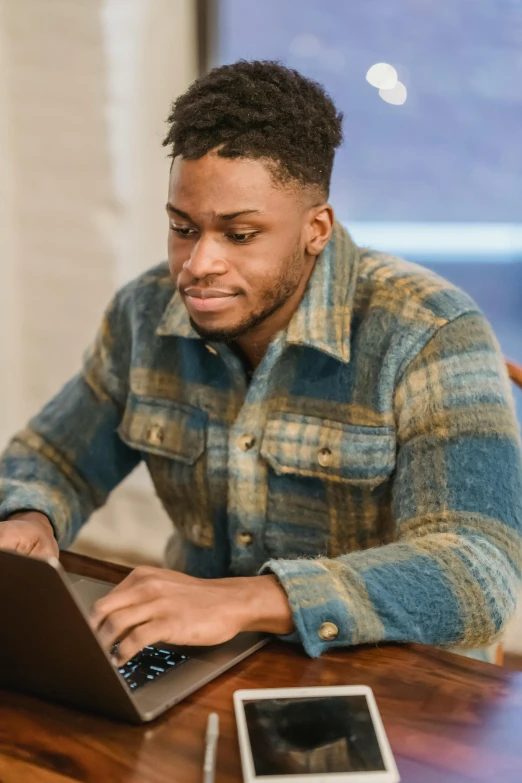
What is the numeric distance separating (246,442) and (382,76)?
114 centimetres

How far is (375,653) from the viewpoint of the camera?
86 cm

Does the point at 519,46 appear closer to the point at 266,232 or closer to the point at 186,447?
the point at 266,232

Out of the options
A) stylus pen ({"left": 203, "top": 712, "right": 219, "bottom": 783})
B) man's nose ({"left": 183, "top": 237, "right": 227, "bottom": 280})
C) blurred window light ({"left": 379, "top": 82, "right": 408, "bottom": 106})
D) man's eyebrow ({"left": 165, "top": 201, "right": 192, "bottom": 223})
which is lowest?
stylus pen ({"left": 203, "top": 712, "right": 219, "bottom": 783})

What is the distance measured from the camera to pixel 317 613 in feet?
2.78

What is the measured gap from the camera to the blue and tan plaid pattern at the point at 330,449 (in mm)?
896

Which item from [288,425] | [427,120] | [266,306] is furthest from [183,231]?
[427,120]

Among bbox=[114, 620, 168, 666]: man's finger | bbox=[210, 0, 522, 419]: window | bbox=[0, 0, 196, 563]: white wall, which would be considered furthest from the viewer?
bbox=[0, 0, 196, 563]: white wall

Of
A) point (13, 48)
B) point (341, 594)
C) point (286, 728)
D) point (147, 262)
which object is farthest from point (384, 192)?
point (286, 728)

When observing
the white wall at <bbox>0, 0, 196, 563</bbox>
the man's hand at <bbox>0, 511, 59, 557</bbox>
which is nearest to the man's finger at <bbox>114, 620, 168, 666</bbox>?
the man's hand at <bbox>0, 511, 59, 557</bbox>

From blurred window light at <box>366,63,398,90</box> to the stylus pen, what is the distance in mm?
1585

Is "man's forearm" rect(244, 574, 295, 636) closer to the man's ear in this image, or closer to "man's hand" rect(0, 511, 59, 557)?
"man's hand" rect(0, 511, 59, 557)

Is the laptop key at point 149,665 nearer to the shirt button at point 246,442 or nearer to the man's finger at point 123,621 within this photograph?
the man's finger at point 123,621

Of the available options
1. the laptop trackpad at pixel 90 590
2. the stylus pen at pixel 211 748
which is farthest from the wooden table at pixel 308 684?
the laptop trackpad at pixel 90 590

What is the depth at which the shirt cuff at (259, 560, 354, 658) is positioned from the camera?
84cm
